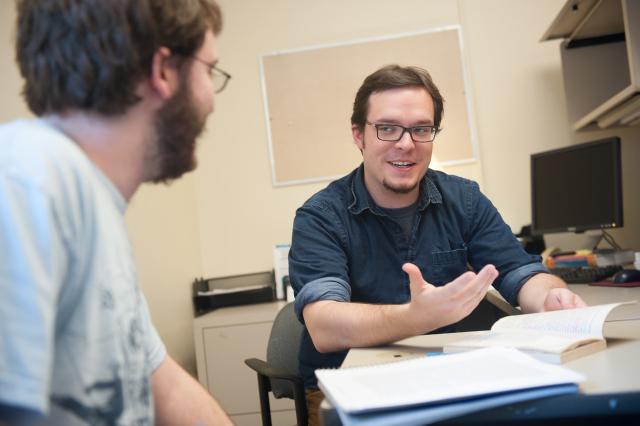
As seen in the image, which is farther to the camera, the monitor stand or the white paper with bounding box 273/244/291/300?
the white paper with bounding box 273/244/291/300

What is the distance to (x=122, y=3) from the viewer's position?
29.6 inches

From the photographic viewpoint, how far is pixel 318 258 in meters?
1.47

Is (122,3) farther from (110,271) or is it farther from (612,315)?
(612,315)

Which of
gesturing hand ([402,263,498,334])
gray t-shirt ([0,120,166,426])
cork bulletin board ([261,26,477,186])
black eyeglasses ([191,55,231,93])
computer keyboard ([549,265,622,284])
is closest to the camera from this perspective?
gray t-shirt ([0,120,166,426])

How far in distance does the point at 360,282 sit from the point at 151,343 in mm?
725

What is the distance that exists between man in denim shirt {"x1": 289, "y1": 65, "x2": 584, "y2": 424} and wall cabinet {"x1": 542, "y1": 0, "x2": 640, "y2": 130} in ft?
3.42

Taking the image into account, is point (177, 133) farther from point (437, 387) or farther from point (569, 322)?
point (569, 322)

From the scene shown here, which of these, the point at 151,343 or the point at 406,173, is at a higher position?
the point at 406,173

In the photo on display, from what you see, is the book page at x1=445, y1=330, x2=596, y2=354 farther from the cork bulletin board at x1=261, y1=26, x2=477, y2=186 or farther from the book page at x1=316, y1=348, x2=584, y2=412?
the cork bulletin board at x1=261, y1=26, x2=477, y2=186

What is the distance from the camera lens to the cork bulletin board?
2.94 meters

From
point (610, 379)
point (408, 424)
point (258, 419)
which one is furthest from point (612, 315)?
point (258, 419)

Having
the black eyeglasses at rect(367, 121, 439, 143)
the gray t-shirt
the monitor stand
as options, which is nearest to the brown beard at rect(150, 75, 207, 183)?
the gray t-shirt

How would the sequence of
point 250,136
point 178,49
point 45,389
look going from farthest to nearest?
point 250,136, point 178,49, point 45,389

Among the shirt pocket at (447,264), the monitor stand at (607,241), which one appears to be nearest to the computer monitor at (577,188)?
the monitor stand at (607,241)
